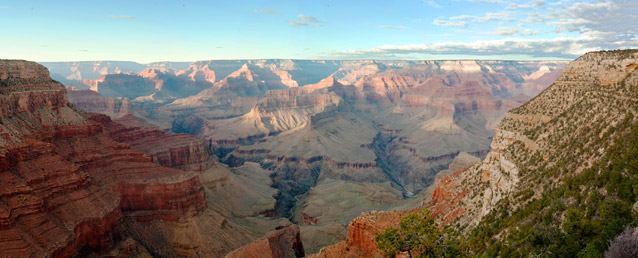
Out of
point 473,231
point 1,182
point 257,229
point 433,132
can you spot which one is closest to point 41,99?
point 1,182

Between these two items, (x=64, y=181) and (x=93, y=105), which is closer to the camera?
(x=64, y=181)

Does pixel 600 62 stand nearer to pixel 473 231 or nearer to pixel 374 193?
pixel 473 231

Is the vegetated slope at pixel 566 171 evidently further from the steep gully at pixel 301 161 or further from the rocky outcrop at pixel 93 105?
the rocky outcrop at pixel 93 105

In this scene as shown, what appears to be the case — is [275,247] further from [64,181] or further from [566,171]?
[566,171]

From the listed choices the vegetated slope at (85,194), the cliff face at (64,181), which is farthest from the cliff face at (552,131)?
the cliff face at (64,181)

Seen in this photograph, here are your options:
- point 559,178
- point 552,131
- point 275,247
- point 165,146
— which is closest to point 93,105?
point 165,146

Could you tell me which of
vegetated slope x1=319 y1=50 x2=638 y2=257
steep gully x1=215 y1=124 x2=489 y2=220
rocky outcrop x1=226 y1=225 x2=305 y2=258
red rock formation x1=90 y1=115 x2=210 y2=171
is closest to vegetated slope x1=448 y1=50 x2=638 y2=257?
vegetated slope x1=319 y1=50 x2=638 y2=257
